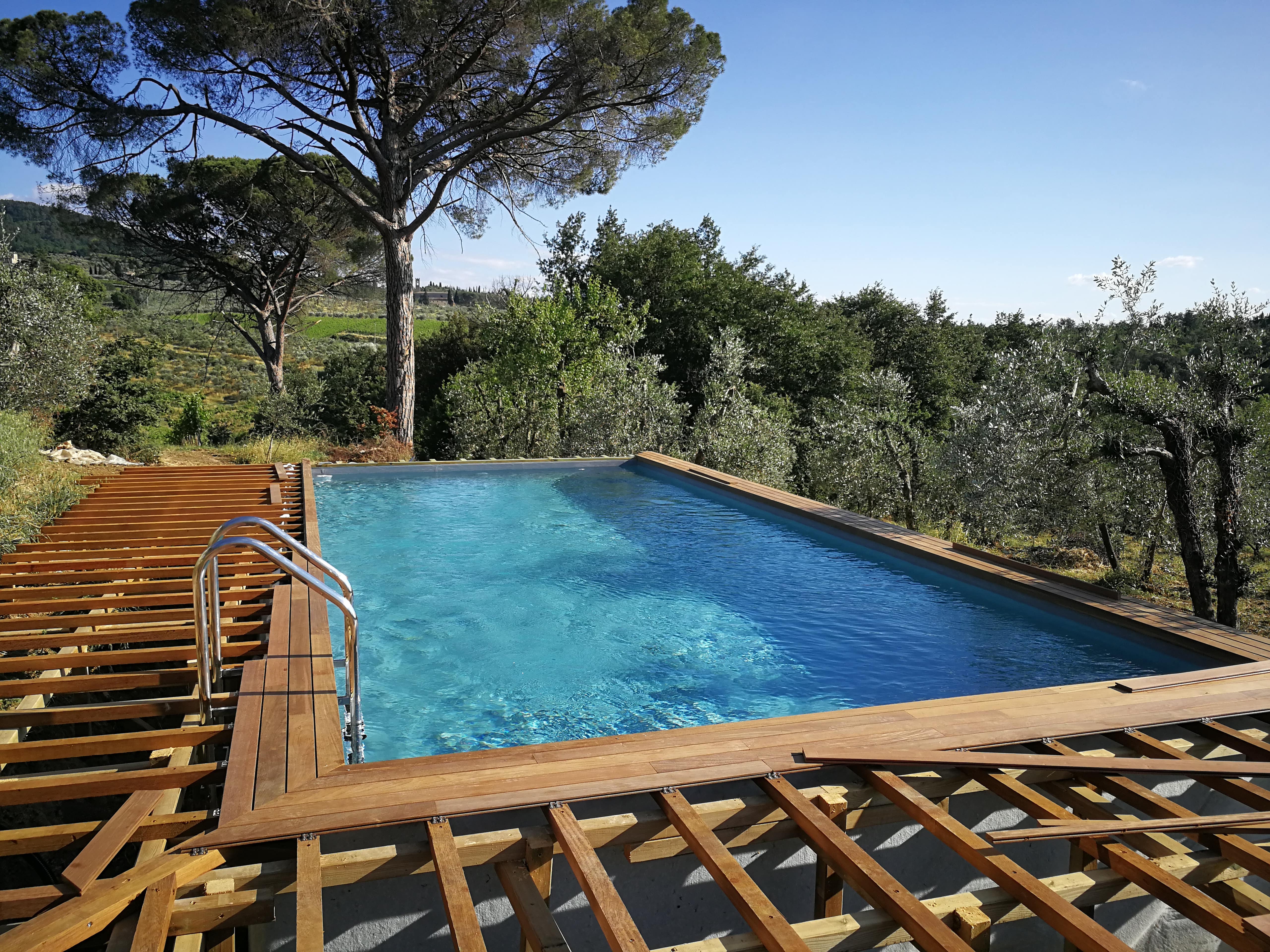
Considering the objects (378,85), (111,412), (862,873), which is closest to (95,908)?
(862,873)

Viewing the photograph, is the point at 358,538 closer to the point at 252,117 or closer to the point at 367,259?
the point at 252,117

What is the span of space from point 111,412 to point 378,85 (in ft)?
20.5

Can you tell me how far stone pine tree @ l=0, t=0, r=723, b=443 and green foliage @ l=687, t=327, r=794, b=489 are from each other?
4.00 m

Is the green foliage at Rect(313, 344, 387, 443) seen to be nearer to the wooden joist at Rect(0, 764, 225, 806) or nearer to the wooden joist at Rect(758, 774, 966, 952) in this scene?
the wooden joist at Rect(0, 764, 225, 806)

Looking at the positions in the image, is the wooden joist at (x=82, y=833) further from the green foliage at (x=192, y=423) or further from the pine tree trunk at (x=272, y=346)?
the pine tree trunk at (x=272, y=346)

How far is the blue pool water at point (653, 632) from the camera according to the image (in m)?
4.27

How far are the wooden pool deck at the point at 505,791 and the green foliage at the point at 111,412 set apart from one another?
8.25m

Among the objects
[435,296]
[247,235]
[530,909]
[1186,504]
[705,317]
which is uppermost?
[435,296]

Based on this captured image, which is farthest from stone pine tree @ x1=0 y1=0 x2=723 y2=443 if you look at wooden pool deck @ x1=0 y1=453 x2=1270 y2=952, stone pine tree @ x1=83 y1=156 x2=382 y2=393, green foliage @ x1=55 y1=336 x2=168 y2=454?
wooden pool deck @ x1=0 y1=453 x2=1270 y2=952

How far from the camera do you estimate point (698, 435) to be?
44.8ft

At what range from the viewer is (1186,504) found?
6.91 metres

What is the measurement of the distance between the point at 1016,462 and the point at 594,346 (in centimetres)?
703

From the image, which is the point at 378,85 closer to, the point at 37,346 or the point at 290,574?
the point at 37,346

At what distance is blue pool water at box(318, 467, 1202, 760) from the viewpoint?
4.27 m
